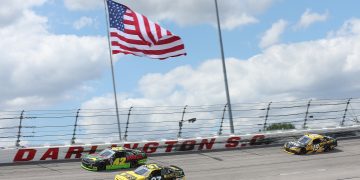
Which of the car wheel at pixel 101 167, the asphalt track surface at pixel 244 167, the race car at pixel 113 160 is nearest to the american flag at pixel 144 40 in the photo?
the asphalt track surface at pixel 244 167

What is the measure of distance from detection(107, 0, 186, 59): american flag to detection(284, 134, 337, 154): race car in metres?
8.07

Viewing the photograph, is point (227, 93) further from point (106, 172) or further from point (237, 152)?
point (106, 172)

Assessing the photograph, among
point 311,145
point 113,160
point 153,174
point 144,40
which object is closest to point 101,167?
point 113,160

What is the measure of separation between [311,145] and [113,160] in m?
11.6

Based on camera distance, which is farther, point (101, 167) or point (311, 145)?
point (311, 145)

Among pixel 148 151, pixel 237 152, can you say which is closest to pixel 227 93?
pixel 237 152

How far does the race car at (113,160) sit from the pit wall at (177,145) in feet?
8.53

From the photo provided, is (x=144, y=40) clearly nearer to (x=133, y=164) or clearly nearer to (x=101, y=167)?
(x=133, y=164)

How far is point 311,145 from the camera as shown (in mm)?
29984

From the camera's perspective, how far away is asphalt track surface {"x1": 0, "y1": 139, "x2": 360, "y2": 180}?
22942mm

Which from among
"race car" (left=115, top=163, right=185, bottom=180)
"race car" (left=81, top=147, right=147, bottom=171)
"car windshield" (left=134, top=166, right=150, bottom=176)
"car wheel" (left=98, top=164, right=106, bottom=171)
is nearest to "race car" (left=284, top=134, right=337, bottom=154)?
"race car" (left=81, top=147, right=147, bottom=171)

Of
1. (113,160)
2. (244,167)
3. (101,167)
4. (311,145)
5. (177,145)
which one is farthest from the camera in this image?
(177,145)

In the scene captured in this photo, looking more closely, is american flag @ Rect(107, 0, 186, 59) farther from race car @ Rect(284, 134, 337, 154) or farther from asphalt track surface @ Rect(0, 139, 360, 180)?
race car @ Rect(284, 134, 337, 154)

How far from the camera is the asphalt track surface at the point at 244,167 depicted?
22942mm
